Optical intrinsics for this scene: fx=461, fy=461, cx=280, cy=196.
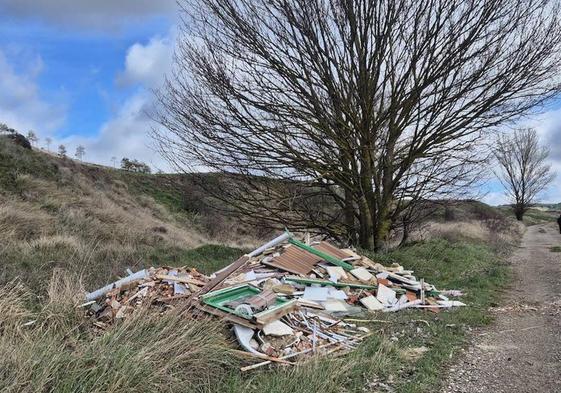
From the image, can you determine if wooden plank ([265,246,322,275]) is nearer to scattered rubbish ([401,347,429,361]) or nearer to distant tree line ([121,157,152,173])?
scattered rubbish ([401,347,429,361])

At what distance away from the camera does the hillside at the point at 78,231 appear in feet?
29.5

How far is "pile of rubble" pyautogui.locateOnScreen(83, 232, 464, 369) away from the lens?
5.41m

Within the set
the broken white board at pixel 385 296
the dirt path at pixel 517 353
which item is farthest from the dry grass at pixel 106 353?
the broken white board at pixel 385 296

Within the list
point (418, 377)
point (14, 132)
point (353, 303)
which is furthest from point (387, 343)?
point (14, 132)

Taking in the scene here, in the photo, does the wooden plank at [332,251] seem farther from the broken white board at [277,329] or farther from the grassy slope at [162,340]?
the broken white board at [277,329]

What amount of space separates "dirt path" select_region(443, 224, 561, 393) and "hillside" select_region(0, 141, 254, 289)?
578cm

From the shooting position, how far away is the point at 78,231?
13969 millimetres

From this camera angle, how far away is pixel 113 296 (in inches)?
258

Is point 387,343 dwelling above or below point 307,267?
below

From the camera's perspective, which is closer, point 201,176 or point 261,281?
point 261,281

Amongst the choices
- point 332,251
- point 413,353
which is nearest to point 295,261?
point 332,251

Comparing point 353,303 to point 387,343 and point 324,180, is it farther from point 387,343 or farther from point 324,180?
point 324,180

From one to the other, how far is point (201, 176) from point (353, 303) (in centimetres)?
652

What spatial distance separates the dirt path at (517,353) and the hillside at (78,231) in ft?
19.0
